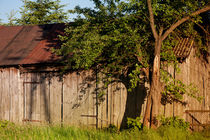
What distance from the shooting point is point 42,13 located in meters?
29.2

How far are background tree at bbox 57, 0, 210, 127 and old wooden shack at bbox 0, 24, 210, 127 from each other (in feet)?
2.63

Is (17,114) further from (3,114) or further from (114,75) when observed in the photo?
(114,75)

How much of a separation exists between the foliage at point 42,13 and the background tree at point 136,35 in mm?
19830

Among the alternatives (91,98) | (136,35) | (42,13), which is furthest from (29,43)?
(42,13)

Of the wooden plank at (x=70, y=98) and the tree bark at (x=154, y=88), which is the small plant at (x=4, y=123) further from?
the tree bark at (x=154, y=88)

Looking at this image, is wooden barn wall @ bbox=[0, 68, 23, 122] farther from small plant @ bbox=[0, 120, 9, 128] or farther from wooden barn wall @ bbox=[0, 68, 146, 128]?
small plant @ bbox=[0, 120, 9, 128]

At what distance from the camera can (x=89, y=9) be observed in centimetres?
976

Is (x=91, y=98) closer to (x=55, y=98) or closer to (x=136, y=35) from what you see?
(x=55, y=98)

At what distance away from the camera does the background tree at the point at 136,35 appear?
8562mm

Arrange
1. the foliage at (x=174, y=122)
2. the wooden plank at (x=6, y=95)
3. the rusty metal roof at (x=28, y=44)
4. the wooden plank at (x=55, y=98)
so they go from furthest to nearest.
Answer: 1. the wooden plank at (x=6, y=95)
2. the rusty metal roof at (x=28, y=44)
3. the wooden plank at (x=55, y=98)
4. the foliage at (x=174, y=122)

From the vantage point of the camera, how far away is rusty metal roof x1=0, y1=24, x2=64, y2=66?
1184 centimetres

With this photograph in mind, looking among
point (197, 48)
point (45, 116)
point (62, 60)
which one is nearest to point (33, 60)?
point (62, 60)

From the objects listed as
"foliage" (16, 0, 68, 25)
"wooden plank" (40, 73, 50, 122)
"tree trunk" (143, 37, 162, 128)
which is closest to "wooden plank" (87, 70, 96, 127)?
"wooden plank" (40, 73, 50, 122)

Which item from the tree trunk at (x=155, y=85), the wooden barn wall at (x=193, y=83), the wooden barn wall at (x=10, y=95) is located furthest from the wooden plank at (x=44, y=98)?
the wooden barn wall at (x=193, y=83)
